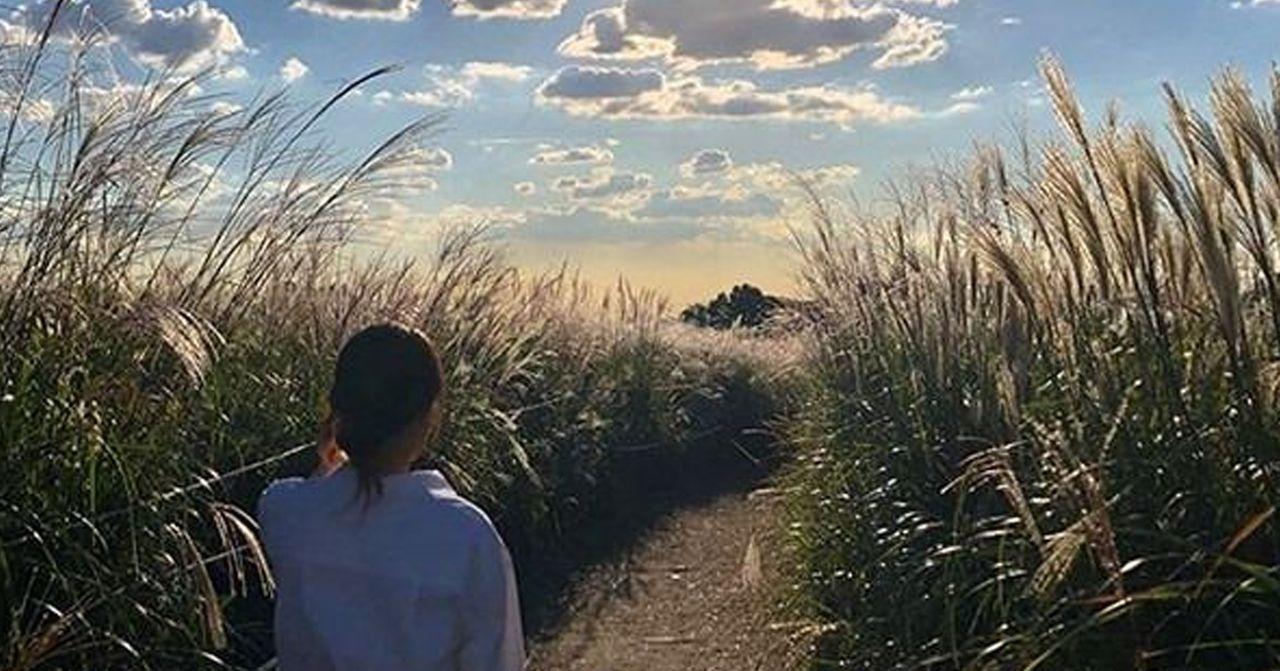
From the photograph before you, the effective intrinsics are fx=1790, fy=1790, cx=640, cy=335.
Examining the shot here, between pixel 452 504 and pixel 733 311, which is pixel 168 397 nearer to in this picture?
pixel 452 504

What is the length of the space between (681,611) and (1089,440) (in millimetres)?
3354

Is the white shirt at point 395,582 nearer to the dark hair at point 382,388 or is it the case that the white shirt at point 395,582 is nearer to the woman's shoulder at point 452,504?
the woman's shoulder at point 452,504

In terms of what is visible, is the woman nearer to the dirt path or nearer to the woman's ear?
the woman's ear

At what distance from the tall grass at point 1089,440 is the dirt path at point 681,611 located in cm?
56

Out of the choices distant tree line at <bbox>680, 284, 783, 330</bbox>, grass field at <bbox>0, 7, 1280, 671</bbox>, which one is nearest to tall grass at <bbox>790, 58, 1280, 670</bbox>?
grass field at <bbox>0, 7, 1280, 671</bbox>

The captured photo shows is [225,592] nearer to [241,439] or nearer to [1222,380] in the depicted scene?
[241,439]

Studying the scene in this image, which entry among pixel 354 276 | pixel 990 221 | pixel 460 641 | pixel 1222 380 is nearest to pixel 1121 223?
pixel 1222 380

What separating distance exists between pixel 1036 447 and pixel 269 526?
100 inches

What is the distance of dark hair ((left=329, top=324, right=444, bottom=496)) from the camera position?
10.7 ft

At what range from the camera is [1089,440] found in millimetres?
4809

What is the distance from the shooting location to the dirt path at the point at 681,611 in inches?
267

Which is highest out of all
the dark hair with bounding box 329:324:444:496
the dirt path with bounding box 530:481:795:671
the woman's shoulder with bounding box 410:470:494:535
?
the dark hair with bounding box 329:324:444:496

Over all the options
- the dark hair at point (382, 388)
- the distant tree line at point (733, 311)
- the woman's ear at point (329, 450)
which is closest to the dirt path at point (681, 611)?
the woman's ear at point (329, 450)

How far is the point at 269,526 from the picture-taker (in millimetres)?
3246
